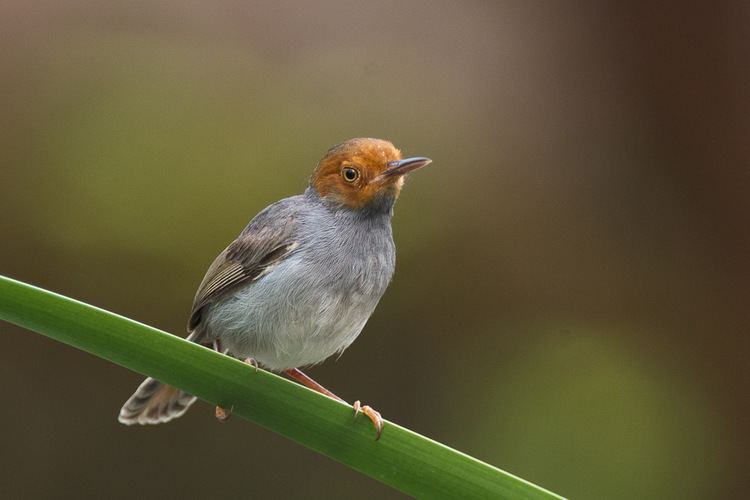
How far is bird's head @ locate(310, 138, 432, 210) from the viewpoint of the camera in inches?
105

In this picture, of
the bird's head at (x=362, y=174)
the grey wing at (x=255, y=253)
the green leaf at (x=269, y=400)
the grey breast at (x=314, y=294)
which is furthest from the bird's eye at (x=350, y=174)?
the green leaf at (x=269, y=400)

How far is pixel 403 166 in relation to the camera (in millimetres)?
2602

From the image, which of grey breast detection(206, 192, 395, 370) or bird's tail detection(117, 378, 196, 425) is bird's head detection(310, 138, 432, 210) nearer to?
grey breast detection(206, 192, 395, 370)

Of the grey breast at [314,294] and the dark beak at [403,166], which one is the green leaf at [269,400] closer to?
the grey breast at [314,294]

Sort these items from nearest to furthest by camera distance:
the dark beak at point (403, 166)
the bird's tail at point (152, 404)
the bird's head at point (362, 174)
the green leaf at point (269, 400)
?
the green leaf at point (269, 400) < the dark beak at point (403, 166) < the bird's head at point (362, 174) < the bird's tail at point (152, 404)

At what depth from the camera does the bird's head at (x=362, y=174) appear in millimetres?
2666

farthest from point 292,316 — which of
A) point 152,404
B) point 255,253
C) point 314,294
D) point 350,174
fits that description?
point 152,404

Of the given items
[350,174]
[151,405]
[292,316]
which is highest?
[350,174]

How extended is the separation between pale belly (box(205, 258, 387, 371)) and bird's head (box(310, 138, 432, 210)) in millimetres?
261

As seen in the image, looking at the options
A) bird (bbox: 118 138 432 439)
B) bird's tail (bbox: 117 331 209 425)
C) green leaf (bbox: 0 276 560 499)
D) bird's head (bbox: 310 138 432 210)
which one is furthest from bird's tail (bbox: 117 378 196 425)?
green leaf (bbox: 0 276 560 499)

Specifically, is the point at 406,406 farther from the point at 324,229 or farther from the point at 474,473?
the point at 474,473

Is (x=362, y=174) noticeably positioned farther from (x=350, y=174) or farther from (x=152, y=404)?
(x=152, y=404)

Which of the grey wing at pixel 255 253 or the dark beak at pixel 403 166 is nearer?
the dark beak at pixel 403 166

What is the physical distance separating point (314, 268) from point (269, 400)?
0.92m
